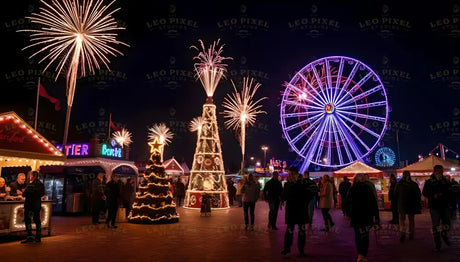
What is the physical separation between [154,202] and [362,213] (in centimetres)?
876

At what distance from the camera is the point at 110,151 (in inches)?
847

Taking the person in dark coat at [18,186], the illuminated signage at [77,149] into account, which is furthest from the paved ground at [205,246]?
the illuminated signage at [77,149]

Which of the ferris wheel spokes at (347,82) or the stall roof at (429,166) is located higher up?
the ferris wheel spokes at (347,82)

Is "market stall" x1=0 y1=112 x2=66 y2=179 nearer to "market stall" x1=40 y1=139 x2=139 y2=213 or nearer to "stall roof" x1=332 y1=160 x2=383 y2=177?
"market stall" x1=40 y1=139 x2=139 y2=213

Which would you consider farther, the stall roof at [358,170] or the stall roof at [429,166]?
the stall roof at [358,170]

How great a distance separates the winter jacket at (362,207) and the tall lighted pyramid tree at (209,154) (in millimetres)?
14069

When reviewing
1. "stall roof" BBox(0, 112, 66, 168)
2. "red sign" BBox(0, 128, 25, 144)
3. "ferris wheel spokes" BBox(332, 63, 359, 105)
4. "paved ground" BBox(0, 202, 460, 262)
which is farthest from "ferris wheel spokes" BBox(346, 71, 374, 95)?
"red sign" BBox(0, 128, 25, 144)

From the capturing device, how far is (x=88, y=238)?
940cm

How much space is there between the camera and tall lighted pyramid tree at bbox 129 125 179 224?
13102mm

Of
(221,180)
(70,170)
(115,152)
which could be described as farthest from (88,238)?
(115,152)

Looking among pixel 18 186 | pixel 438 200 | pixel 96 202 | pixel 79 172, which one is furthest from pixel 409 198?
pixel 79 172

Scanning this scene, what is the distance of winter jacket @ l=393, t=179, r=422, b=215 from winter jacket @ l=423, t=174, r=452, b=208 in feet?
3.93

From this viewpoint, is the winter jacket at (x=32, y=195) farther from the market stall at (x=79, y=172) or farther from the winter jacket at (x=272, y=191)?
the market stall at (x=79, y=172)

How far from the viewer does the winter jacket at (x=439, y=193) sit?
25.1 feet
